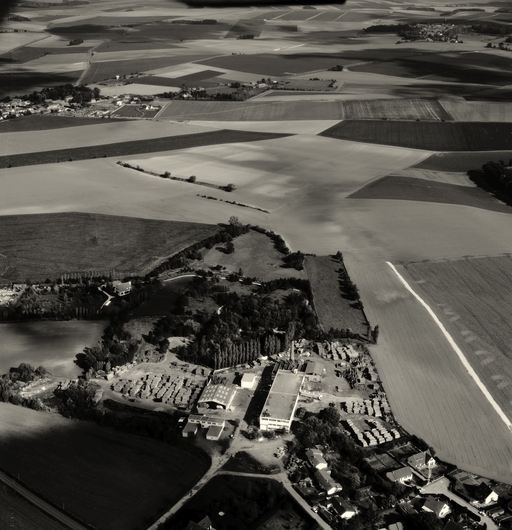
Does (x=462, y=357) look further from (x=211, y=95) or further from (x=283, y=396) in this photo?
(x=211, y=95)

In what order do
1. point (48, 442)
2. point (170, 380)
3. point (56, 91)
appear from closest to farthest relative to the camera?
point (48, 442), point (170, 380), point (56, 91)

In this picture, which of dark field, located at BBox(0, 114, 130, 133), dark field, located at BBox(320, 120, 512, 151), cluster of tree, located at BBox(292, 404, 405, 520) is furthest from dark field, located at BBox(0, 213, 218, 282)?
dark field, located at BBox(320, 120, 512, 151)

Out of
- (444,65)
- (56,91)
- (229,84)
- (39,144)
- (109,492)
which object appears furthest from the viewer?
Answer: (444,65)

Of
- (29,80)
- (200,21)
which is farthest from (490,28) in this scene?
(29,80)

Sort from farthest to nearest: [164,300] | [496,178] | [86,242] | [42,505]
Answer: [496,178]
[86,242]
[164,300]
[42,505]

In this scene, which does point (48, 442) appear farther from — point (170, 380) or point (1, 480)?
point (170, 380)

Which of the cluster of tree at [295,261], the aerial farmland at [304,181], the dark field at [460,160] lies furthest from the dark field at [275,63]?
the cluster of tree at [295,261]

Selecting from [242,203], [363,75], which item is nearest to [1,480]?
[242,203]
